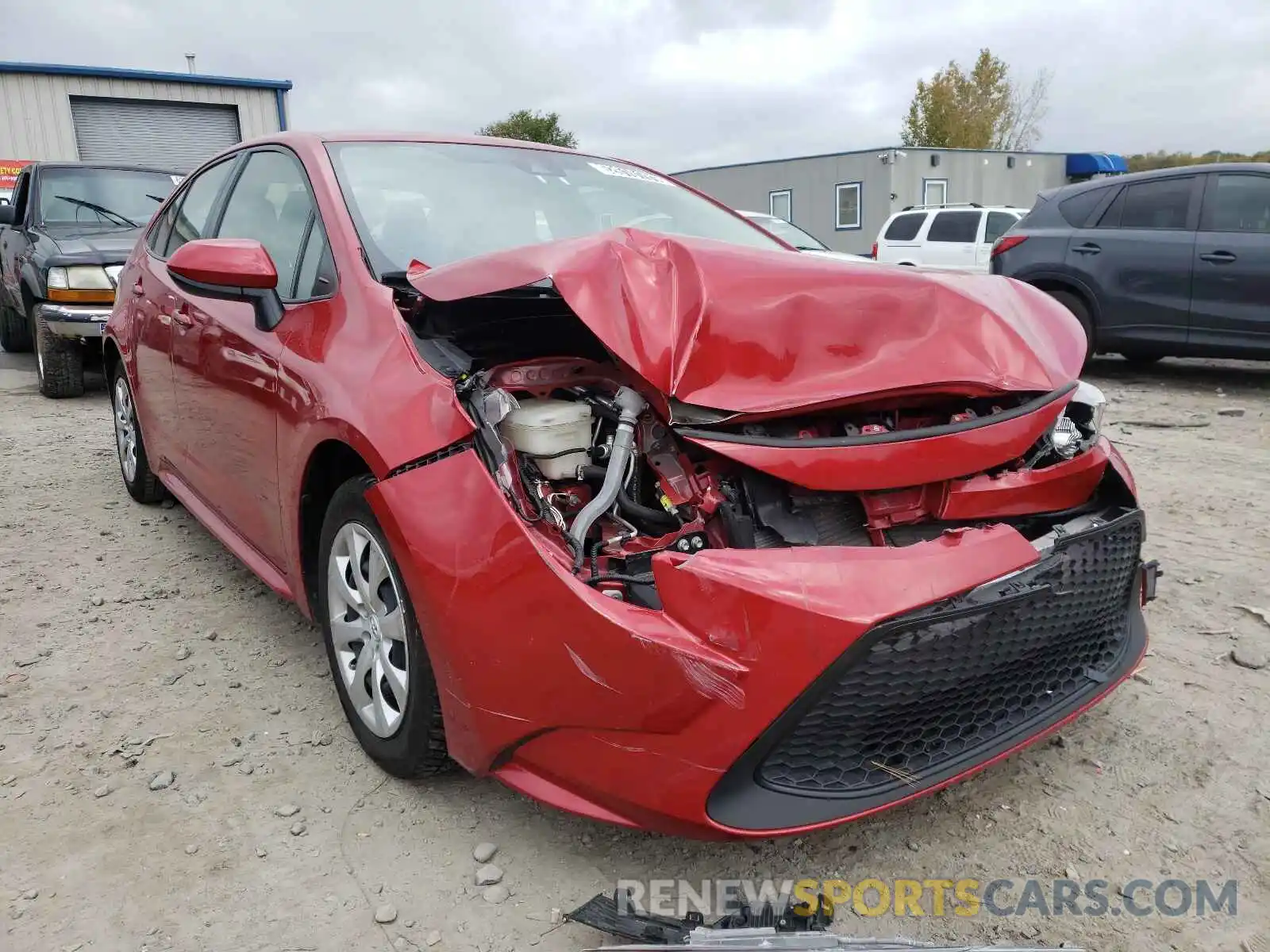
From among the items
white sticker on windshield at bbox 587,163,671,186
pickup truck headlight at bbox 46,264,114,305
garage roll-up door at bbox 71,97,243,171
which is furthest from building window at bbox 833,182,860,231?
white sticker on windshield at bbox 587,163,671,186

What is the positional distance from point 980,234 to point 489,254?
12.6 metres

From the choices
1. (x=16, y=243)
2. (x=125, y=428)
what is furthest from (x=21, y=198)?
(x=125, y=428)

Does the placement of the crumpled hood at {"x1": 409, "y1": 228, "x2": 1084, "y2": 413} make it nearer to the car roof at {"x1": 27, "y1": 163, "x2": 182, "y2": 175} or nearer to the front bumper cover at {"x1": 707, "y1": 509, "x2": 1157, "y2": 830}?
the front bumper cover at {"x1": 707, "y1": 509, "x2": 1157, "y2": 830}

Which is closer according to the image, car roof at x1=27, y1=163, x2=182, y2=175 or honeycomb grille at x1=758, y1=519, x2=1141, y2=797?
honeycomb grille at x1=758, y1=519, x2=1141, y2=797

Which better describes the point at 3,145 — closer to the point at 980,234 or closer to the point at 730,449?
the point at 980,234

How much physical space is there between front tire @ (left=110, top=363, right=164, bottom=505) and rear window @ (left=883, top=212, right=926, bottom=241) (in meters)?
11.8

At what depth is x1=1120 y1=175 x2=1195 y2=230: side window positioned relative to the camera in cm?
695

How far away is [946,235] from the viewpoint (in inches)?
530

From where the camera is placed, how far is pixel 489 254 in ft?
6.68

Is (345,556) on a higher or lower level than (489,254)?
lower

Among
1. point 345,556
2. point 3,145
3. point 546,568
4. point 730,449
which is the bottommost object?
point 345,556

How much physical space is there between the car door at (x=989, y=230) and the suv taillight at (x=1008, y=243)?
5576 mm

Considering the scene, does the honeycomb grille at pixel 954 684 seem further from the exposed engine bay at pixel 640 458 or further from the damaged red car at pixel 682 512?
the exposed engine bay at pixel 640 458

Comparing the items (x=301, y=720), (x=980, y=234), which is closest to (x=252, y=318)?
(x=301, y=720)
